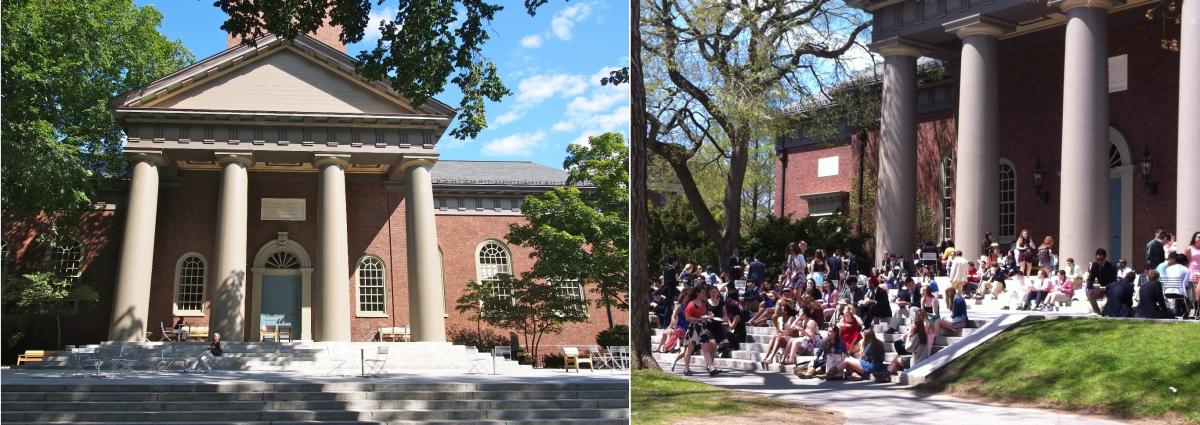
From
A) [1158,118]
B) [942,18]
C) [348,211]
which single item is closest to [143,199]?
[348,211]

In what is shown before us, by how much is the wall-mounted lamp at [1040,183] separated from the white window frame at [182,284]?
2579 cm

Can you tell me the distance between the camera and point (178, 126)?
35406mm

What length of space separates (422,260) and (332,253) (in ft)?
8.54

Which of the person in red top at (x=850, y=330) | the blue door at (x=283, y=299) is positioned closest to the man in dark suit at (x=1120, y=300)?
the person in red top at (x=850, y=330)

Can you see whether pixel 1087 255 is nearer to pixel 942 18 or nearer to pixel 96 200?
pixel 942 18

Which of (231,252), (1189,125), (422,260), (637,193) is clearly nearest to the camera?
(637,193)

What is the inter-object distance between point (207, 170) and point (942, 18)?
933 inches

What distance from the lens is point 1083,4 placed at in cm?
2914

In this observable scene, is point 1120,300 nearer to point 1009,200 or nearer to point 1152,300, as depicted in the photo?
point 1152,300

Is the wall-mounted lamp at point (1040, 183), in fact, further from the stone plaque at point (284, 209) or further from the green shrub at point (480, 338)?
the stone plaque at point (284, 209)

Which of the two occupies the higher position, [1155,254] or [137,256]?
[1155,254]

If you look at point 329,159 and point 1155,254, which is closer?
point 1155,254

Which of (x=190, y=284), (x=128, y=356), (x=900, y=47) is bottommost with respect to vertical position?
(x=128, y=356)

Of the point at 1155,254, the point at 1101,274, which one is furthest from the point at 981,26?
the point at 1101,274
